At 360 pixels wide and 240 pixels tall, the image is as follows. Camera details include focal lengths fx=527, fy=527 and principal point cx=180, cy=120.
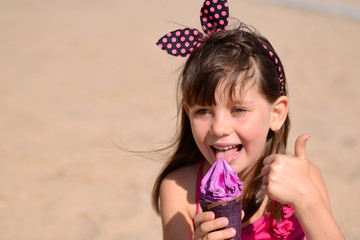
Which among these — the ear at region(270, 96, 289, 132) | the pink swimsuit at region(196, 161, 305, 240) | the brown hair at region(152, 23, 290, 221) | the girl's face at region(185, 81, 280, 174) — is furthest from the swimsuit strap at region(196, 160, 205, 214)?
the ear at region(270, 96, 289, 132)

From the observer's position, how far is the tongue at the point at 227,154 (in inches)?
104

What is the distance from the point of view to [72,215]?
477cm

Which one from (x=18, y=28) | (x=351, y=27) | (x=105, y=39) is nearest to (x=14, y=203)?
(x=105, y=39)

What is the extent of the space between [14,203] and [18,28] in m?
6.64

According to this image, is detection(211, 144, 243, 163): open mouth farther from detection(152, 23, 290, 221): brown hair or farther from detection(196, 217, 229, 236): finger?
detection(196, 217, 229, 236): finger

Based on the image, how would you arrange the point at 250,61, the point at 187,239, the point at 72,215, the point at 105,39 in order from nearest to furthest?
the point at 250,61 < the point at 187,239 < the point at 72,215 < the point at 105,39

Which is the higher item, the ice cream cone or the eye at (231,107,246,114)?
the eye at (231,107,246,114)

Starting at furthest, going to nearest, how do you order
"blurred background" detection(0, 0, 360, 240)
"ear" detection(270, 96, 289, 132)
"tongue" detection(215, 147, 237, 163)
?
"blurred background" detection(0, 0, 360, 240) → "ear" detection(270, 96, 289, 132) → "tongue" detection(215, 147, 237, 163)

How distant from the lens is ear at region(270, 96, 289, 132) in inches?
112

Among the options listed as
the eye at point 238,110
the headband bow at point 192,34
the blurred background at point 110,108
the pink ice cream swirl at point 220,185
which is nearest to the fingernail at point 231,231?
the pink ice cream swirl at point 220,185

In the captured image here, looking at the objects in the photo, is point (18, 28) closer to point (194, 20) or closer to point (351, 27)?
point (194, 20)

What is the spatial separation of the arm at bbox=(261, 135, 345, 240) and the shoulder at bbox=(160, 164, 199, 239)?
31.6 inches

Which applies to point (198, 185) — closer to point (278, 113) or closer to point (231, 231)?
point (278, 113)

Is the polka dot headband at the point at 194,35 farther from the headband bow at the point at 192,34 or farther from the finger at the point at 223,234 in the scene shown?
the finger at the point at 223,234
